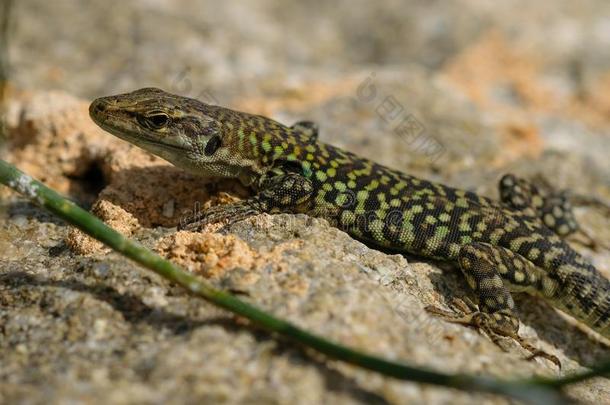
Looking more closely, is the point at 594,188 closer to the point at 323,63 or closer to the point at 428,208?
the point at 428,208

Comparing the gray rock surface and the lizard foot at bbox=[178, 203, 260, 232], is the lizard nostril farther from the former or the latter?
the lizard foot at bbox=[178, 203, 260, 232]

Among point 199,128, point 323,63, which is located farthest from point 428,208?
point 323,63

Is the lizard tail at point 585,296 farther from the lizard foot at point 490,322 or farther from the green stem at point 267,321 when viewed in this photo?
the green stem at point 267,321

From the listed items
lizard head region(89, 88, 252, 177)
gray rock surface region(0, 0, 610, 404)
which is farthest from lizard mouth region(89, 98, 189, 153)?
gray rock surface region(0, 0, 610, 404)

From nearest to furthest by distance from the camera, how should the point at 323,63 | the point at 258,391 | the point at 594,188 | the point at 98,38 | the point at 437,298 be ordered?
the point at 258,391 < the point at 437,298 < the point at 594,188 < the point at 98,38 < the point at 323,63

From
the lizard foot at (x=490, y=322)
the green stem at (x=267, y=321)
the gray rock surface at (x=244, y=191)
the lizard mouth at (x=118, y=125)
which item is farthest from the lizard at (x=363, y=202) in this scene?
the green stem at (x=267, y=321)

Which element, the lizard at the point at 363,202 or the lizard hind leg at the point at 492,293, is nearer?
the lizard hind leg at the point at 492,293
